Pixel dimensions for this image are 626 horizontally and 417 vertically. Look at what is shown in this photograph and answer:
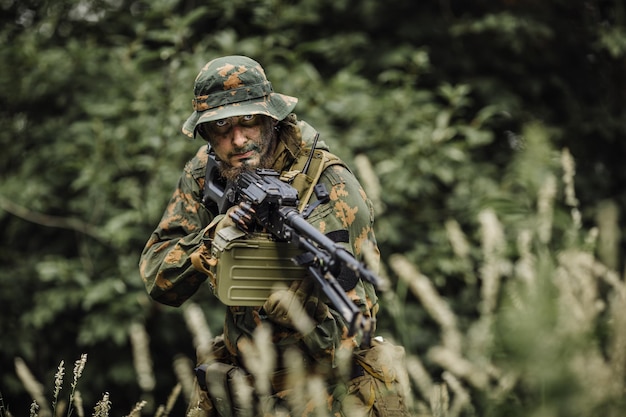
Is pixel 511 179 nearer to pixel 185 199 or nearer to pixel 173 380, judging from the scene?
pixel 173 380

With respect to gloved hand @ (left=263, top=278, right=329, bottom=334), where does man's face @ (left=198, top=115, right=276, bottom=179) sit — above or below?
above

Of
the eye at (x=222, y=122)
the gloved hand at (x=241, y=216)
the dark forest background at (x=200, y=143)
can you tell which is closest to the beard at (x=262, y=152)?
the eye at (x=222, y=122)

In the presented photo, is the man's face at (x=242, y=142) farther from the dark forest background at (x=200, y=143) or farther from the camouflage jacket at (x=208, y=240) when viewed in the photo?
the dark forest background at (x=200, y=143)

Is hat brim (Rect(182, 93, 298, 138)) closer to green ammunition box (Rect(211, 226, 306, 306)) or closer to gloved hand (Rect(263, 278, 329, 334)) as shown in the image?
green ammunition box (Rect(211, 226, 306, 306))

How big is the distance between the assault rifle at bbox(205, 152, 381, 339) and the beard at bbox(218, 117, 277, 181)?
0.18 feet

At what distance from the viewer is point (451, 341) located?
5.87 ft

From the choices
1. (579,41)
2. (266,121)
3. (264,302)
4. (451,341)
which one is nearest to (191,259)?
(264,302)

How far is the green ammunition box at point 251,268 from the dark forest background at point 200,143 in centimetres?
219

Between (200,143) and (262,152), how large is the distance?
226 centimetres

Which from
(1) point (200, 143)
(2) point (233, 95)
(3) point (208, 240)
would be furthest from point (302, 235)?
(1) point (200, 143)

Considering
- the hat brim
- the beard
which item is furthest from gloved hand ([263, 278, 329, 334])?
the hat brim

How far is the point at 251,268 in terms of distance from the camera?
2578 mm

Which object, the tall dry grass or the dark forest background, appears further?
the dark forest background

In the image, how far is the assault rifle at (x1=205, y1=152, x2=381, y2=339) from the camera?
6.82 ft
